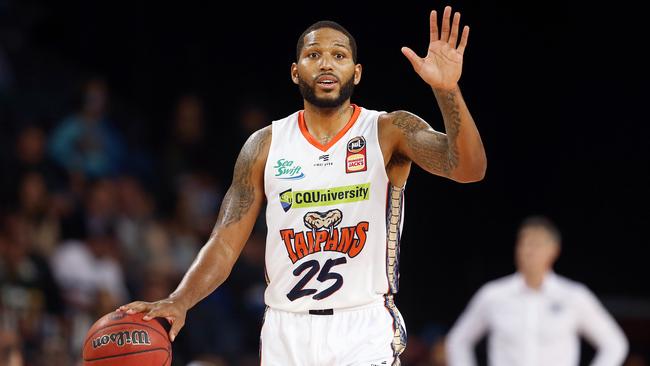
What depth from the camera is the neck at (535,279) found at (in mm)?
9188

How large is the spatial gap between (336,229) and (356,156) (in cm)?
39

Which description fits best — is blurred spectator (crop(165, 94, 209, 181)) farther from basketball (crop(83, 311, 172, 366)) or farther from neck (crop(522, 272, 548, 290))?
basketball (crop(83, 311, 172, 366))

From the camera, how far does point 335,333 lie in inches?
221

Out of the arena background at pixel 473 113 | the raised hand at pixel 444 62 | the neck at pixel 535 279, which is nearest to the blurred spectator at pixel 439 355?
the arena background at pixel 473 113

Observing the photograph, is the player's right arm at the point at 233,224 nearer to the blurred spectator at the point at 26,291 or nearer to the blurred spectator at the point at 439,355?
the blurred spectator at the point at 26,291

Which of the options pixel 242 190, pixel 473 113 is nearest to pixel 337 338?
pixel 242 190

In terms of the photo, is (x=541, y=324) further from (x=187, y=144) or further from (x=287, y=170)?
(x=187, y=144)

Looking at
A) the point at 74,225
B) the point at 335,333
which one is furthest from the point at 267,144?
the point at 74,225

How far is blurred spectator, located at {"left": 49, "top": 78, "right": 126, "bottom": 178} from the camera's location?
12350mm

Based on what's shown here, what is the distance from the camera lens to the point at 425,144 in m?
5.55

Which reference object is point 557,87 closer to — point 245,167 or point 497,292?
point 497,292

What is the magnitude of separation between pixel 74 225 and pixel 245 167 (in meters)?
5.62

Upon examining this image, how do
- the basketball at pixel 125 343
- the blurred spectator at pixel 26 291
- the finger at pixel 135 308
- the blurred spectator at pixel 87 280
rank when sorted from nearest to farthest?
1. the basketball at pixel 125 343
2. the finger at pixel 135 308
3. the blurred spectator at pixel 26 291
4. the blurred spectator at pixel 87 280

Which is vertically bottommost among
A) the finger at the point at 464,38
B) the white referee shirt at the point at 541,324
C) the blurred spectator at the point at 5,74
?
the white referee shirt at the point at 541,324
